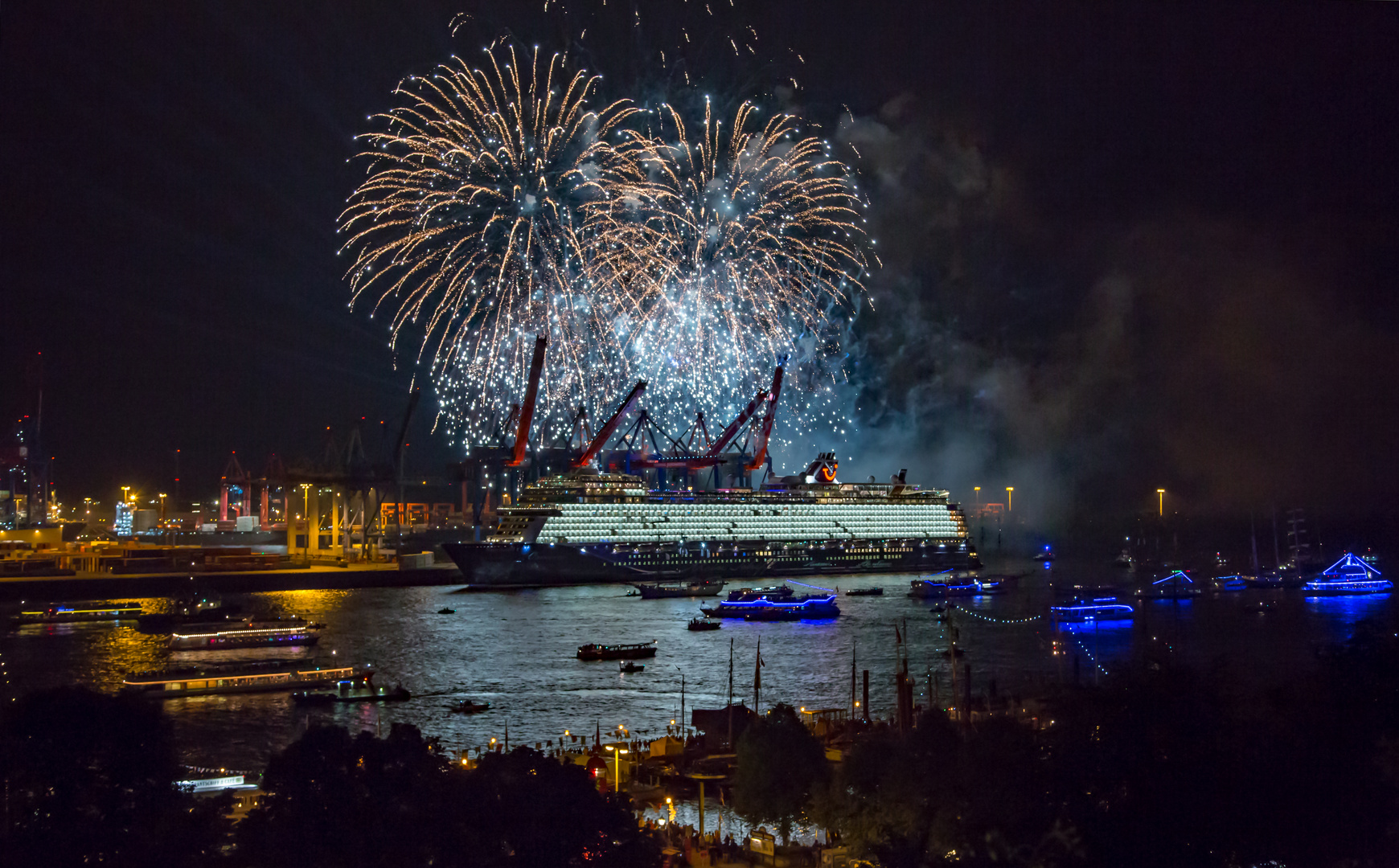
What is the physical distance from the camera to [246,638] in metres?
32.1

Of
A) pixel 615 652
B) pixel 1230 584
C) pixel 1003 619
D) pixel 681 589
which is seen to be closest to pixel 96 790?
pixel 615 652

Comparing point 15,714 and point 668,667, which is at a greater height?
point 15,714

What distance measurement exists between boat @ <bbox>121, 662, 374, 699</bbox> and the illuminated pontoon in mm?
4330

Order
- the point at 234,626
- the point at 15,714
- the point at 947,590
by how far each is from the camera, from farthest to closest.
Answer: the point at 947,590 < the point at 234,626 < the point at 15,714

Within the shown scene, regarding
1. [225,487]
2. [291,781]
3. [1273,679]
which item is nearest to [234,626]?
[291,781]

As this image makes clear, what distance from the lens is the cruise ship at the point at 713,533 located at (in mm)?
48375

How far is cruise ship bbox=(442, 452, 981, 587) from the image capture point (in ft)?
159

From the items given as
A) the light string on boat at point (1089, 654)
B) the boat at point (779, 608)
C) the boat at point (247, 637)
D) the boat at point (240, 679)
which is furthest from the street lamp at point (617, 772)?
the boat at point (779, 608)

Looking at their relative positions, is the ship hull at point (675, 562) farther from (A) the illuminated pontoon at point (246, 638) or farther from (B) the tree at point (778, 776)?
(B) the tree at point (778, 776)

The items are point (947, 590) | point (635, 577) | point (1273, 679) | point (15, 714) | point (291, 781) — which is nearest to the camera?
point (291, 781)

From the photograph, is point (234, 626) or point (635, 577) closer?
point (234, 626)

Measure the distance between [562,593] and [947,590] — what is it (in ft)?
51.6

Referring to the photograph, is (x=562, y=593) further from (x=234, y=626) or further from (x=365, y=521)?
(x=365, y=521)

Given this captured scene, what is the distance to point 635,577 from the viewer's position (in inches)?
2003
